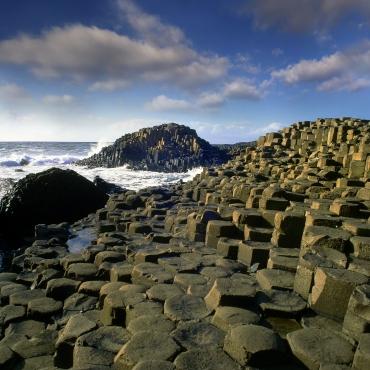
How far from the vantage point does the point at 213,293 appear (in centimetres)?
431

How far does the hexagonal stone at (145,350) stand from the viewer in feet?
11.0

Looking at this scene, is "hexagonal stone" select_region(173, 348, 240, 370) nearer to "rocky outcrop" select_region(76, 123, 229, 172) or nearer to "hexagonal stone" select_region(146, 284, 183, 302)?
"hexagonal stone" select_region(146, 284, 183, 302)

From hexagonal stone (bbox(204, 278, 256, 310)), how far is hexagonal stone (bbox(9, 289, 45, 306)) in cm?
279

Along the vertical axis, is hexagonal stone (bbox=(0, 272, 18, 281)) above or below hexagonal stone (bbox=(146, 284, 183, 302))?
below

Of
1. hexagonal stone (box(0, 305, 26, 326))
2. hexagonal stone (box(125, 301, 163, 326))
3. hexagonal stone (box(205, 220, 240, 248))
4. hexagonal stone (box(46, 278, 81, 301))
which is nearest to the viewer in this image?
hexagonal stone (box(125, 301, 163, 326))

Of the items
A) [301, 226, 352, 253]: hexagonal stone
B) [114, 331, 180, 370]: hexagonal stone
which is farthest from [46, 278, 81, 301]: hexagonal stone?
[301, 226, 352, 253]: hexagonal stone

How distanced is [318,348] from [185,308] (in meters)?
1.46

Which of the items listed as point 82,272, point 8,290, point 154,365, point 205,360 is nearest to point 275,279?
point 205,360

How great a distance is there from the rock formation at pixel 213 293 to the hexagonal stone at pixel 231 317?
11mm

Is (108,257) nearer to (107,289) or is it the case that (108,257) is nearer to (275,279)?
(107,289)

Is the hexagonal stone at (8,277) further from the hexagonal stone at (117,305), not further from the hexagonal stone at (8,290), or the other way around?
the hexagonal stone at (117,305)

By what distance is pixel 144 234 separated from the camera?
8562mm

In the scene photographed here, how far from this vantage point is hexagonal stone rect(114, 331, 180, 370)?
3363 mm

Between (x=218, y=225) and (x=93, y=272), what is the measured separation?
2265mm
